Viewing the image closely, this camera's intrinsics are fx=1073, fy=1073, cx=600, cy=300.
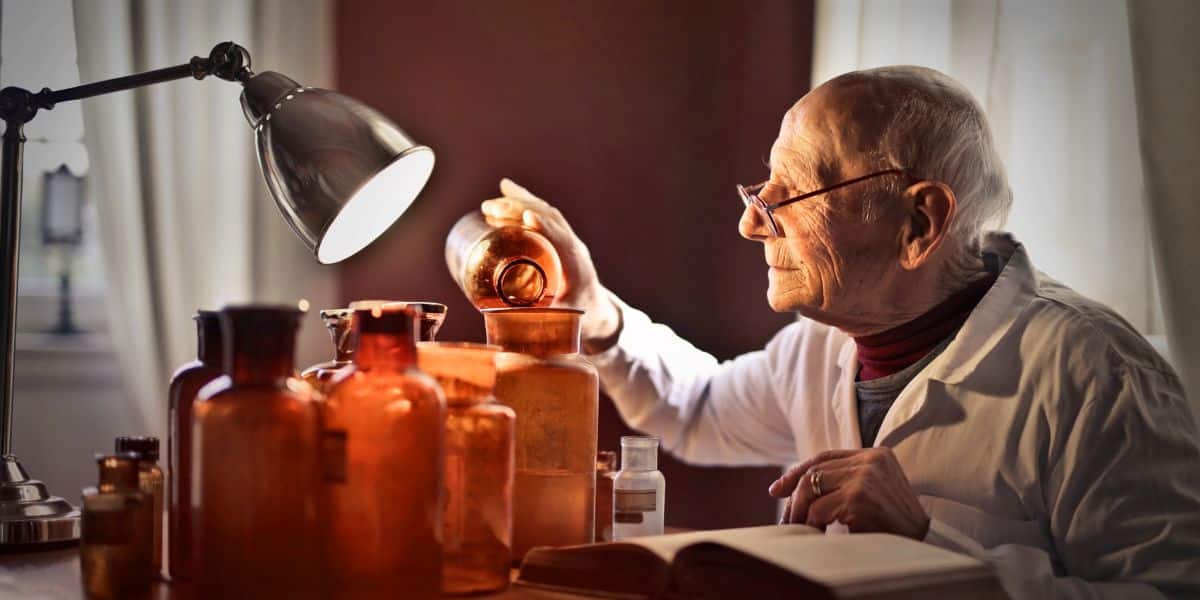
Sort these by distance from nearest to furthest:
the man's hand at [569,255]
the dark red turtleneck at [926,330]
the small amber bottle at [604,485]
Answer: the small amber bottle at [604,485] < the man's hand at [569,255] < the dark red turtleneck at [926,330]

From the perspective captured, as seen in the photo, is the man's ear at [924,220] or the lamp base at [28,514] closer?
the lamp base at [28,514]

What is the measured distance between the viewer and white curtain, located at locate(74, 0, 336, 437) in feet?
6.84

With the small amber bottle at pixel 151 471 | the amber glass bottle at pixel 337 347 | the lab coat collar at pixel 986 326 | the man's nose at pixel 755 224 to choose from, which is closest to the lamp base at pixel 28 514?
the small amber bottle at pixel 151 471

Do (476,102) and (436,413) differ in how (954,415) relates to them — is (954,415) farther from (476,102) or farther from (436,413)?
(476,102)

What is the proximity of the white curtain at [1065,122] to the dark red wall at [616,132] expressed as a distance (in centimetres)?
34

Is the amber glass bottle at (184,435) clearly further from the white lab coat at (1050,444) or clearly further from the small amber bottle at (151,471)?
the white lab coat at (1050,444)

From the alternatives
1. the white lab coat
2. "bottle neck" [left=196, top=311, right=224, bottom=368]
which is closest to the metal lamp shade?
"bottle neck" [left=196, top=311, right=224, bottom=368]

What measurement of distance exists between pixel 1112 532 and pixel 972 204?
1.71ft

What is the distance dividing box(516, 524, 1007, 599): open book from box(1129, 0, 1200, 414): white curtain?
1255mm

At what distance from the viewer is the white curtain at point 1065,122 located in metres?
2.04

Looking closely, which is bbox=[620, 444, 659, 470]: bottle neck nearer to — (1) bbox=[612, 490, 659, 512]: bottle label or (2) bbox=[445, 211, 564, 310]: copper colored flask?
(1) bbox=[612, 490, 659, 512]: bottle label

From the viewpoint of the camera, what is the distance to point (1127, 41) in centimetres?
203

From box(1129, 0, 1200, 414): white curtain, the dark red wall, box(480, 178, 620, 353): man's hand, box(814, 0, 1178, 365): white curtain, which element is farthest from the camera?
the dark red wall

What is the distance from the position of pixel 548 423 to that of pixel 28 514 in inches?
22.3
